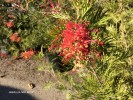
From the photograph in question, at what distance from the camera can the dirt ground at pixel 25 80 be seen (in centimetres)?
594

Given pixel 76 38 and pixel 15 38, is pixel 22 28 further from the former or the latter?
pixel 76 38

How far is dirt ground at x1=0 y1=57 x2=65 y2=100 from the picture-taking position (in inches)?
234

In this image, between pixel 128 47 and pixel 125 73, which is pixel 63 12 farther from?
pixel 125 73

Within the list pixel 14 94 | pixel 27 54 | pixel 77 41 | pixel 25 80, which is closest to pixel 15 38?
pixel 27 54

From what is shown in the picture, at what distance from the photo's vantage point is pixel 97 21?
207 cm

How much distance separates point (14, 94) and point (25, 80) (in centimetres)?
42

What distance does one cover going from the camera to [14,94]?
6070mm

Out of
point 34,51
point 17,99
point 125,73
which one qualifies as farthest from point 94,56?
point 34,51

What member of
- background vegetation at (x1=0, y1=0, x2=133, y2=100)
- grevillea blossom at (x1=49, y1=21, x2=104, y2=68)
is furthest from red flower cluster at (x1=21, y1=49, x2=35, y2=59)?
grevillea blossom at (x1=49, y1=21, x2=104, y2=68)

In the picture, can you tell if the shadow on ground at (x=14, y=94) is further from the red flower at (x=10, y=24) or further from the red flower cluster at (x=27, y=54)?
the red flower at (x=10, y=24)

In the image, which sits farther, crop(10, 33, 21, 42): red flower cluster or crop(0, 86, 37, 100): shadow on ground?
crop(10, 33, 21, 42): red flower cluster

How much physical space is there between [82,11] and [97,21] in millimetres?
168

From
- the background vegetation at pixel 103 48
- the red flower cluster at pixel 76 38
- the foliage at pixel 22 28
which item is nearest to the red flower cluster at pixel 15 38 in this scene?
the foliage at pixel 22 28

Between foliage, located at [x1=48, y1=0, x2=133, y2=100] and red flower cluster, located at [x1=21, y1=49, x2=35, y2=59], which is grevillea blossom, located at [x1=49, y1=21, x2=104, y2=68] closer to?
foliage, located at [x1=48, y1=0, x2=133, y2=100]
